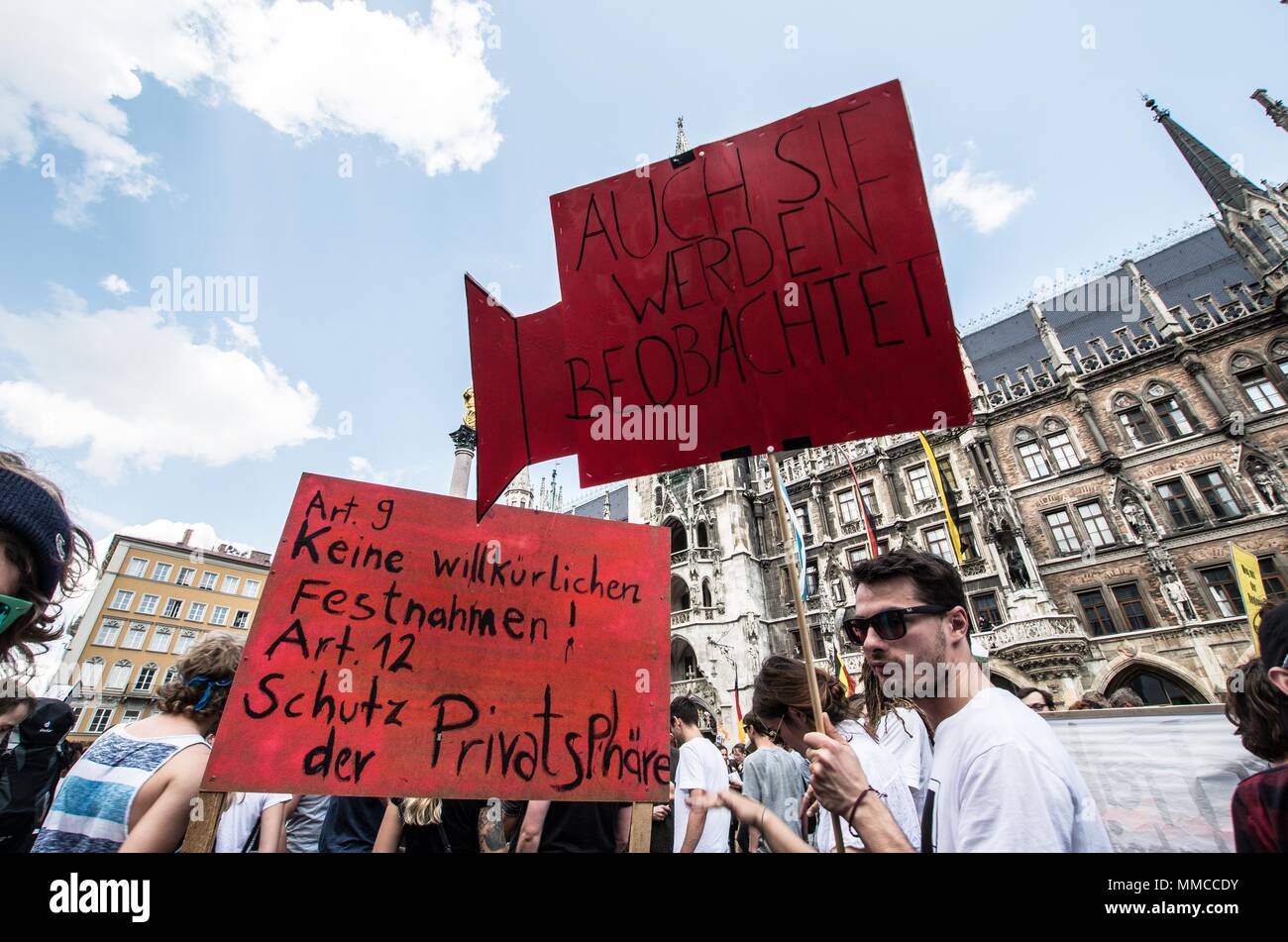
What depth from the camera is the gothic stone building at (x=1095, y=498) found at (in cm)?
1595

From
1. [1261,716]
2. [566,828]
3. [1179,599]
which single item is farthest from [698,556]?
[1261,716]

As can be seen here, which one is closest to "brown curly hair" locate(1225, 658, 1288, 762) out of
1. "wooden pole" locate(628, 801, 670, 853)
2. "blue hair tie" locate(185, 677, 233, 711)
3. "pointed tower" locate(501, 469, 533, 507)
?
"wooden pole" locate(628, 801, 670, 853)

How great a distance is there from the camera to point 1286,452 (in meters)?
15.7

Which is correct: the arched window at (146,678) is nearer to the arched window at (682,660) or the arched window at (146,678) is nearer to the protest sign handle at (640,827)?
the arched window at (682,660)

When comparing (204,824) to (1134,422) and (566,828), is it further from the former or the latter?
(1134,422)

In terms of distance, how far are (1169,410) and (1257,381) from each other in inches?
85.6

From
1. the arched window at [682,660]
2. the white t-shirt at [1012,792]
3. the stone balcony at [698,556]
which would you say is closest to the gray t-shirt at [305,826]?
the white t-shirt at [1012,792]

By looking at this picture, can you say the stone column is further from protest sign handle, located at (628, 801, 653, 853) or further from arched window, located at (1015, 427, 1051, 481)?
arched window, located at (1015, 427, 1051, 481)

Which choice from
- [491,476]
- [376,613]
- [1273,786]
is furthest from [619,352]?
[1273,786]

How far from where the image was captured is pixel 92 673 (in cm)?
3425

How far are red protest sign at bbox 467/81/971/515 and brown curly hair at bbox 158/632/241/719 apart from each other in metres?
1.60

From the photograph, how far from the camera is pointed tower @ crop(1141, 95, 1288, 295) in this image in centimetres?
1741
